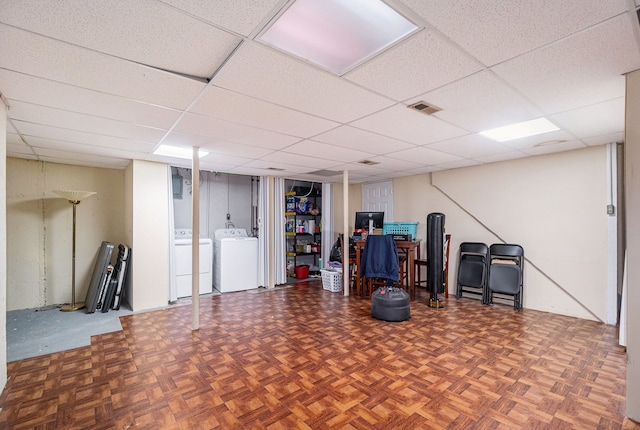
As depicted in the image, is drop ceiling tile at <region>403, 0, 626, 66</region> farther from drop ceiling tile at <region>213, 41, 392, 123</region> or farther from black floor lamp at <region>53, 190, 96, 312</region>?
black floor lamp at <region>53, 190, 96, 312</region>

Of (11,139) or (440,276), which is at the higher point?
(11,139)

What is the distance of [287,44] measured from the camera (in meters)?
1.52

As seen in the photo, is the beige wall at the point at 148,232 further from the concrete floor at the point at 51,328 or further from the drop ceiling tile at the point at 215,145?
the drop ceiling tile at the point at 215,145

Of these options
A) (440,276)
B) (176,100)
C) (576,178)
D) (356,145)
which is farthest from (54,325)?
(576,178)

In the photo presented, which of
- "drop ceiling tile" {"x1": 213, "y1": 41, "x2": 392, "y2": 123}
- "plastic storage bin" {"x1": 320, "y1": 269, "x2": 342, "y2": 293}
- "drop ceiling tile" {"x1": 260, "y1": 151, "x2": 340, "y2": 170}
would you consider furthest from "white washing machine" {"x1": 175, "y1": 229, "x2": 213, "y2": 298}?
"drop ceiling tile" {"x1": 213, "y1": 41, "x2": 392, "y2": 123}

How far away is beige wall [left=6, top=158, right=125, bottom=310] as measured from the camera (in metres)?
4.22

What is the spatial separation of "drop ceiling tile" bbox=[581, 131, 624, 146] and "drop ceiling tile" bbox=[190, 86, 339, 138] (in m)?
2.94

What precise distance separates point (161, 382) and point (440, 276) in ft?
12.0

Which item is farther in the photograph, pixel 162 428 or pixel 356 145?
pixel 356 145

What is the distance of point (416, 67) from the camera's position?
1710 mm

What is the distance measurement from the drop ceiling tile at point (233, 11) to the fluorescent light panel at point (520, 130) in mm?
2583

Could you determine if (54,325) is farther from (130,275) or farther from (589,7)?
(589,7)

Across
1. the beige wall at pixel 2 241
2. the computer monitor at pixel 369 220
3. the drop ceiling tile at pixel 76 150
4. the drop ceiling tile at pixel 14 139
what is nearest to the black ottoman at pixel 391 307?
the computer monitor at pixel 369 220

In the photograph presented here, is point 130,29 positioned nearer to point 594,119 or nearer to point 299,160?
point 299,160
